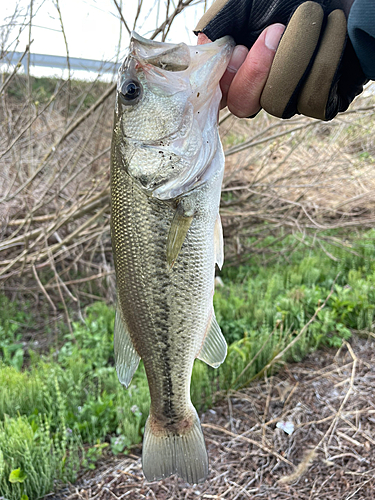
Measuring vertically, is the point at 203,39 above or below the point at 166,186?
above

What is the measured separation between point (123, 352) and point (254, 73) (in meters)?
1.14

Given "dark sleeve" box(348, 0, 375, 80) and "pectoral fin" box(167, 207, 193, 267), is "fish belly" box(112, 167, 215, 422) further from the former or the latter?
"dark sleeve" box(348, 0, 375, 80)

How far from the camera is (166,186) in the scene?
1436 mm

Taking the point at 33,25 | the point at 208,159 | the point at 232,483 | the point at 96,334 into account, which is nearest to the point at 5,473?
the point at 232,483

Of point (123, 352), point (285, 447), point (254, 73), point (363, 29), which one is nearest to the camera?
point (363, 29)

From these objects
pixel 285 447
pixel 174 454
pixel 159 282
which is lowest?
pixel 285 447

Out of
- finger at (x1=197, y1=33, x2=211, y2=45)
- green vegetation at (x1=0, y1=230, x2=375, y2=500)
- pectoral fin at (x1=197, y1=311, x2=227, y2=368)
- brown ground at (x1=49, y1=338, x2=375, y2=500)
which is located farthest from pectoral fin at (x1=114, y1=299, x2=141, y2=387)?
brown ground at (x1=49, y1=338, x2=375, y2=500)

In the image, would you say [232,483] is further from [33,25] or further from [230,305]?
[33,25]

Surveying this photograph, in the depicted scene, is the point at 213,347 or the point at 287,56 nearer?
the point at 287,56

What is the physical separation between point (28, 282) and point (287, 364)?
147 inches

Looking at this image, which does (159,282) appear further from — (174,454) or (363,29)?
(363,29)

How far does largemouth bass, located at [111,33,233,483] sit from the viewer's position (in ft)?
4.59

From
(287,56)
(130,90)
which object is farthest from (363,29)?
(130,90)

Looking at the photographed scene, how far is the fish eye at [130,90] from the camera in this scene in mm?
1438
